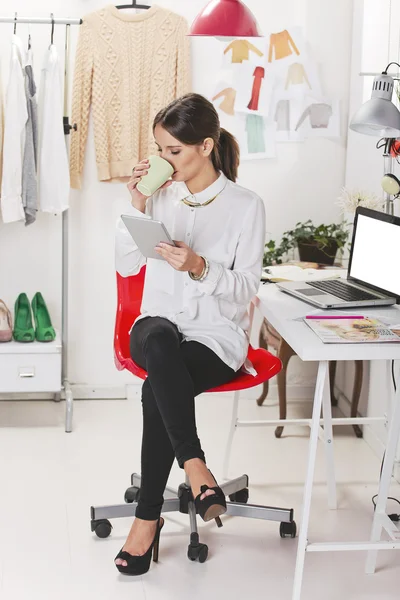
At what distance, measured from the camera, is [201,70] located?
12.8ft

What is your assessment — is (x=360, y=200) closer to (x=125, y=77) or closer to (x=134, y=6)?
(x=125, y=77)

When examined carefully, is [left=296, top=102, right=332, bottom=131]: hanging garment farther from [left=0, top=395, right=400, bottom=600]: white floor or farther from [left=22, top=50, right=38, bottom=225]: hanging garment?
[left=0, top=395, right=400, bottom=600]: white floor

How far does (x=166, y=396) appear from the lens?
2.36 meters

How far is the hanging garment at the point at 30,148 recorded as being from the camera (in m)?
3.58

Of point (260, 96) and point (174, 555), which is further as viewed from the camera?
point (260, 96)

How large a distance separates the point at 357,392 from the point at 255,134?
48.3 inches

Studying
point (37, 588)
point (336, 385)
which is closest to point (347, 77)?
point (336, 385)

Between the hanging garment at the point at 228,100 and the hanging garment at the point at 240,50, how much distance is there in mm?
132

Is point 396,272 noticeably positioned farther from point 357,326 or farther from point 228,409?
point 228,409

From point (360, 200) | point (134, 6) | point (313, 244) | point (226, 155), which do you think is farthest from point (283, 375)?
point (134, 6)

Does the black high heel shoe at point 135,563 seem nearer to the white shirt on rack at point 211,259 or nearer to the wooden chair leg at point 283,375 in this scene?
the white shirt on rack at point 211,259

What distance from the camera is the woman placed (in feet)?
7.92

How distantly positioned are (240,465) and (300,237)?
106cm

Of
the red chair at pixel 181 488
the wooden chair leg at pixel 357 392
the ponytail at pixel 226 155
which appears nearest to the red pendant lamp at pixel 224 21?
the ponytail at pixel 226 155
